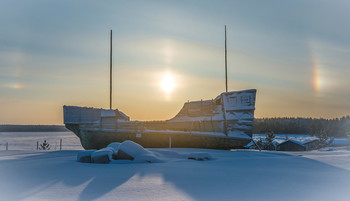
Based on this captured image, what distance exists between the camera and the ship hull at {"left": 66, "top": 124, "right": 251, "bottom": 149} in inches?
697

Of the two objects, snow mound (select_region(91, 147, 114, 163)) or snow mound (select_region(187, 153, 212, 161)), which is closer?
snow mound (select_region(91, 147, 114, 163))

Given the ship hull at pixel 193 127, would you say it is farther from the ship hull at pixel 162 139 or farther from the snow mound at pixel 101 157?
the snow mound at pixel 101 157

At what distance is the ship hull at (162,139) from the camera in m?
17.7

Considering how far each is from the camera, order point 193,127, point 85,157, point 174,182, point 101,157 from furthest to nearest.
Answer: point 193,127 < point 85,157 < point 101,157 < point 174,182

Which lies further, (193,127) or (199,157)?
(193,127)

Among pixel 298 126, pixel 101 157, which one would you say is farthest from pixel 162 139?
pixel 298 126

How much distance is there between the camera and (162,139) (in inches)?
749

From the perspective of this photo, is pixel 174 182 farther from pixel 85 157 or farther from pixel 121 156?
pixel 85 157

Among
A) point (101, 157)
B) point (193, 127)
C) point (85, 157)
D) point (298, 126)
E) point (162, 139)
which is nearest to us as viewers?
point (101, 157)

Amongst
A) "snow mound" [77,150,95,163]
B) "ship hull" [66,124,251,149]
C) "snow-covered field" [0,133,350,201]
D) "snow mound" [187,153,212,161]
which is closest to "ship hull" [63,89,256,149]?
"ship hull" [66,124,251,149]

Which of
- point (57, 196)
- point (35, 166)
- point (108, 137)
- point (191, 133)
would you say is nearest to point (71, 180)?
point (57, 196)

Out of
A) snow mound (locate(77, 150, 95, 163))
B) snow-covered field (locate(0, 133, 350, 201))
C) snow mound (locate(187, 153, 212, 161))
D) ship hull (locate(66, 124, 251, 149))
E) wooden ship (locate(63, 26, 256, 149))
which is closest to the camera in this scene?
snow-covered field (locate(0, 133, 350, 201))

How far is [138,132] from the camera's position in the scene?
19844 mm

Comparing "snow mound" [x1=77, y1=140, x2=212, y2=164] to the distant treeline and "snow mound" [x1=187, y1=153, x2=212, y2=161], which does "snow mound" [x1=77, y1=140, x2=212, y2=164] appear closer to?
"snow mound" [x1=187, y1=153, x2=212, y2=161]
